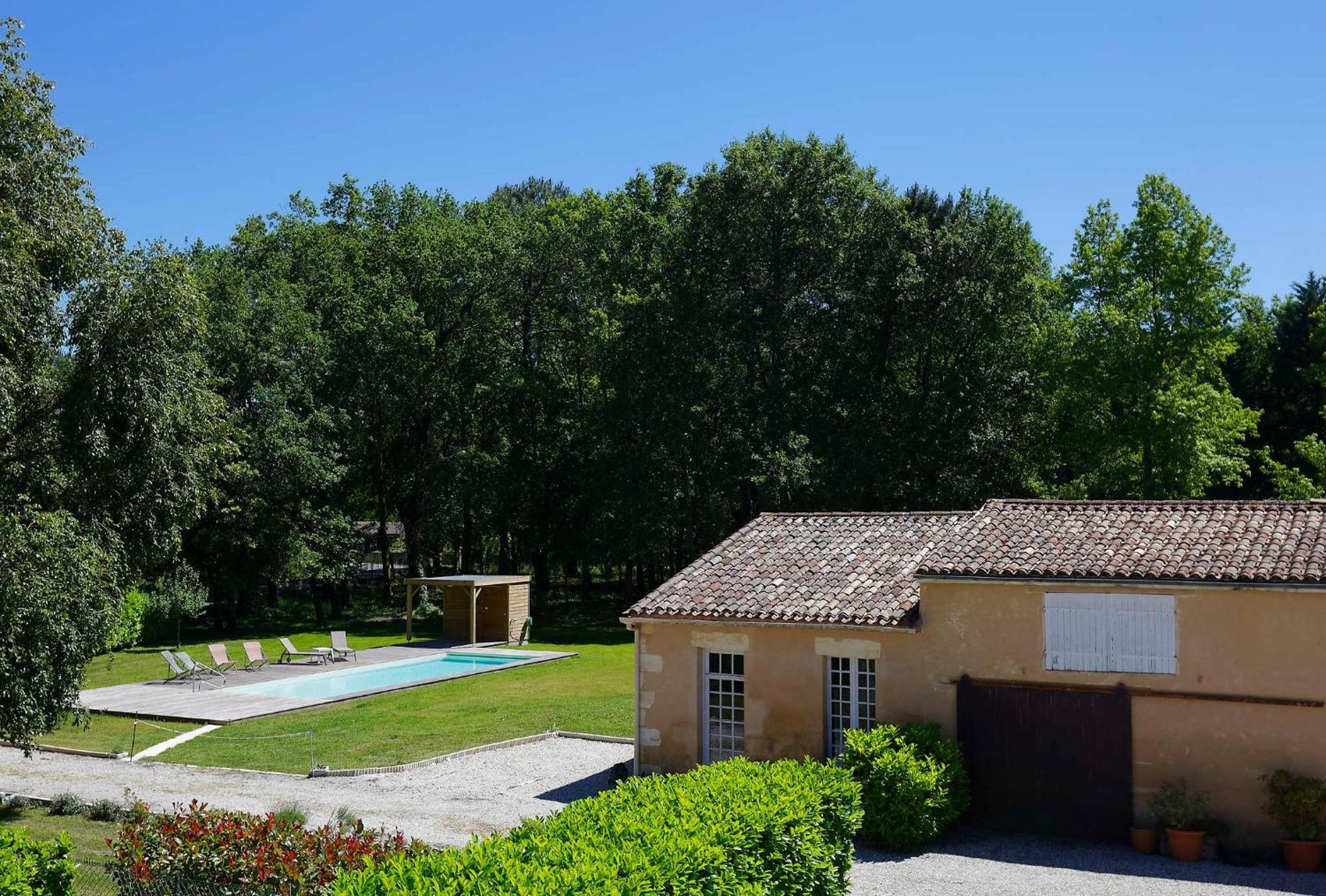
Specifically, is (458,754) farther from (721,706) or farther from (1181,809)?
(1181,809)

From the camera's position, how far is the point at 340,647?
32.9m

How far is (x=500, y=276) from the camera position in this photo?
1876 inches

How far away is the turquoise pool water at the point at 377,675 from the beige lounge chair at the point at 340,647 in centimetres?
50

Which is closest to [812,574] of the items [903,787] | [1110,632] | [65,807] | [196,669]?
[903,787]

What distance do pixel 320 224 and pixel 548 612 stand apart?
22049mm

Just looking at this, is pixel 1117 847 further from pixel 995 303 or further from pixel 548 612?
pixel 548 612

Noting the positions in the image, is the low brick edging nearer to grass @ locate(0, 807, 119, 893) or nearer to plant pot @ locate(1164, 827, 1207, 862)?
grass @ locate(0, 807, 119, 893)

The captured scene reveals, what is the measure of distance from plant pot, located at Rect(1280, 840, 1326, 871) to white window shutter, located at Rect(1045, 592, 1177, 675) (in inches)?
94.4

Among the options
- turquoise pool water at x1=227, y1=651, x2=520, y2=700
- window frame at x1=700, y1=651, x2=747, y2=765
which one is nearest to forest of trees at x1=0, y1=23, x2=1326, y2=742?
turquoise pool water at x1=227, y1=651, x2=520, y2=700

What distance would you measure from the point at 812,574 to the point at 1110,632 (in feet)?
16.1

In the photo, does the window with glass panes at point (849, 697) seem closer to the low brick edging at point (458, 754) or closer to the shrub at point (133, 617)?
the low brick edging at point (458, 754)

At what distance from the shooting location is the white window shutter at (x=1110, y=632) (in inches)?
562

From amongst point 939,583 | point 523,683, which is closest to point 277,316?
point 523,683

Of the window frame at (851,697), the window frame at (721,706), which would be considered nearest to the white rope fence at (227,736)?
the window frame at (721,706)
